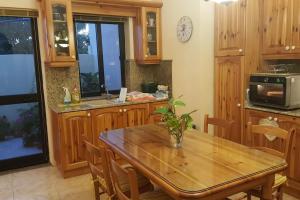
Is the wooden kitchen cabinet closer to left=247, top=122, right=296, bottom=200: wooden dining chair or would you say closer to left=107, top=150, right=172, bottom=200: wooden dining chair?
left=107, top=150, right=172, bottom=200: wooden dining chair

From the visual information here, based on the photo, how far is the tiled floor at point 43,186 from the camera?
2893mm

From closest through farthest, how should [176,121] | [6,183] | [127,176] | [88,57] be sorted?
[127,176] → [176,121] → [6,183] → [88,57]

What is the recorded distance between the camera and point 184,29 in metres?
3.83

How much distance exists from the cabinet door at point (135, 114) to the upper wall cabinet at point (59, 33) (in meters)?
0.96

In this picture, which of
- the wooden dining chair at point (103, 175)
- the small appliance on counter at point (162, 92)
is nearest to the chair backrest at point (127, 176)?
Answer: the wooden dining chair at point (103, 175)

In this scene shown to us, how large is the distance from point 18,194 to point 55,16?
208 centimetres

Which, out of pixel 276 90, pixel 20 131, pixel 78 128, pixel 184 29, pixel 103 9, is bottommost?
pixel 20 131

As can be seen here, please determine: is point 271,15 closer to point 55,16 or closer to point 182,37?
point 182,37

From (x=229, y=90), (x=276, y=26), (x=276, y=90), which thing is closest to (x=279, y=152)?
(x=276, y=90)

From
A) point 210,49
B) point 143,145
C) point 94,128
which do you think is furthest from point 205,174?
point 210,49

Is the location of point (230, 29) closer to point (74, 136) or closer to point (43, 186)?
point (74, 136)

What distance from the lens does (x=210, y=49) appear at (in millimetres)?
3637

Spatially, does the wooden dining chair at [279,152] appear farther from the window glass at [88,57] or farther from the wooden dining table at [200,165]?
the window glass at [88,57]

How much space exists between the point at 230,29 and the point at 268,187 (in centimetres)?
220
